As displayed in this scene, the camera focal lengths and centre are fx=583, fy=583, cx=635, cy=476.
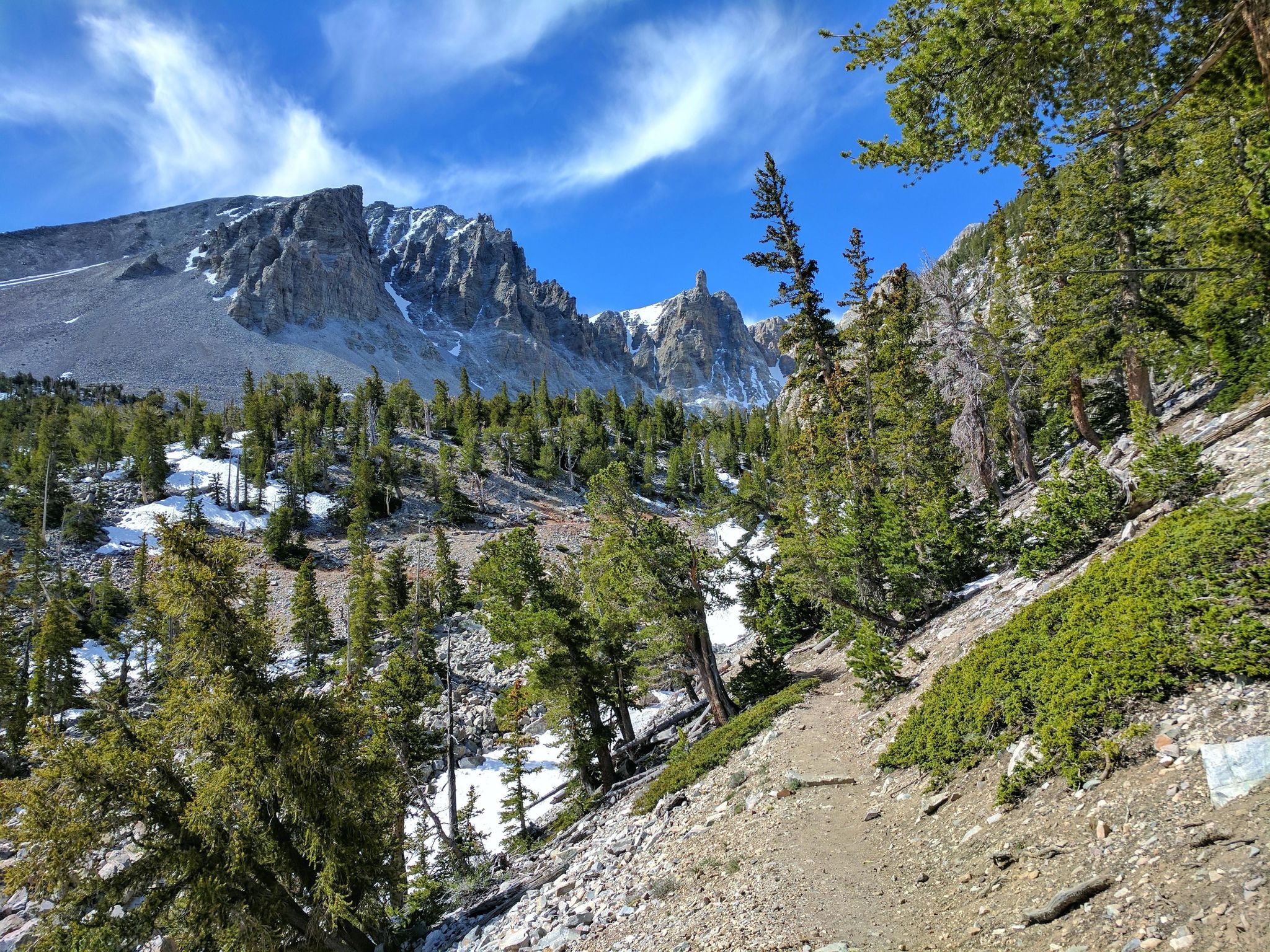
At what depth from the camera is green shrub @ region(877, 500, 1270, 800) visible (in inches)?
203

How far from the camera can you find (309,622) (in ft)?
122

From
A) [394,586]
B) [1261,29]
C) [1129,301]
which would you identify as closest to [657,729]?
[1129,301]

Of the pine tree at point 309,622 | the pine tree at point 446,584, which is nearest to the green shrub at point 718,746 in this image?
the pine tree at point 309,622

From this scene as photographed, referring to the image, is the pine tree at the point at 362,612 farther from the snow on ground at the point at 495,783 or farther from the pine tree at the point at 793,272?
the pine tree at the point at 793,272

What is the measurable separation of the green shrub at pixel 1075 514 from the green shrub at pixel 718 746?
256 inches

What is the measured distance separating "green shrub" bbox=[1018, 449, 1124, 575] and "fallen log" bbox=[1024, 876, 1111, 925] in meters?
8.56

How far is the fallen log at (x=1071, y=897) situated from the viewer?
4.07 m

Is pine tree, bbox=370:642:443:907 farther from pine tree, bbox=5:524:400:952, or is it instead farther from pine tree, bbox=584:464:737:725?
pine tree, bbox=584:464:737:725

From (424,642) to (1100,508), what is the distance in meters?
32.2

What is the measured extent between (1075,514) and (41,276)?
24434 cm

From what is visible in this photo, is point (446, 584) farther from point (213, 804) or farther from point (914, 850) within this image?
point (914, 850)

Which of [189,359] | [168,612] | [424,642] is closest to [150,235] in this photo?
[189,359]

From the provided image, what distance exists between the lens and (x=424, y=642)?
111 feet

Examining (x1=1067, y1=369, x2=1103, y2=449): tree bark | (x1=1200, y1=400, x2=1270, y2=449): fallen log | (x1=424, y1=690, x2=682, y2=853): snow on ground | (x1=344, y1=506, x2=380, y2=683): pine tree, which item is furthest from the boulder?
(x1=344, y1=506, x2=380, y2=683): pine tree
